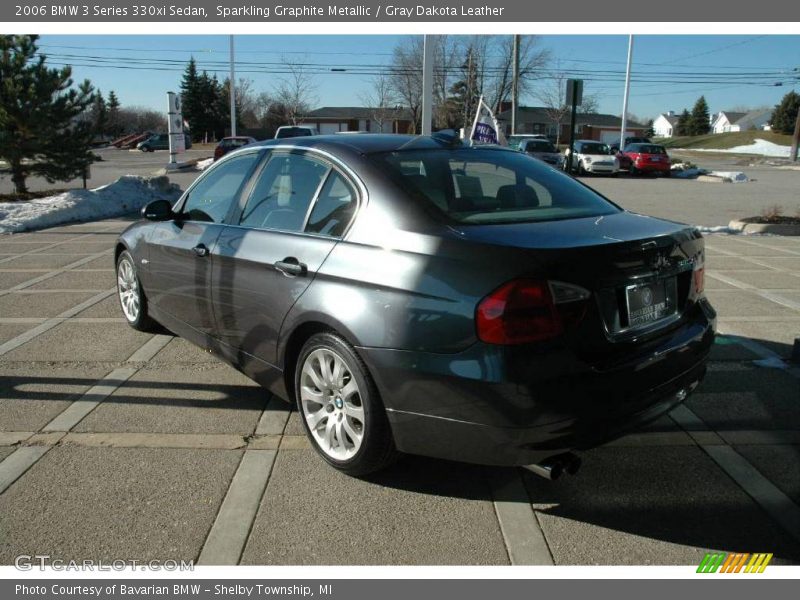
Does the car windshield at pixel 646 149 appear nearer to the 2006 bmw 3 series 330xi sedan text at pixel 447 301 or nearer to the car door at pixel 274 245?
the 2006 bmw 3 series 330xi sedan text at pixel 447 301

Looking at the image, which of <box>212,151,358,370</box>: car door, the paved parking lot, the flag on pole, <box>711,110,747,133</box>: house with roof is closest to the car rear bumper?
the paved parking lot

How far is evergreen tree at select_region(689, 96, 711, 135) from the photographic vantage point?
105m

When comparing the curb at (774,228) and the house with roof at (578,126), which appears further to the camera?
the house with roof at (578,126)

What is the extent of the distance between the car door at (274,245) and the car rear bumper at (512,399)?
71cm

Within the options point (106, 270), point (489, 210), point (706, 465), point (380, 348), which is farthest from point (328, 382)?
point (106, 270)

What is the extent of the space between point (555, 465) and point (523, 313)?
686mm

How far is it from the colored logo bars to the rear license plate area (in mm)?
985

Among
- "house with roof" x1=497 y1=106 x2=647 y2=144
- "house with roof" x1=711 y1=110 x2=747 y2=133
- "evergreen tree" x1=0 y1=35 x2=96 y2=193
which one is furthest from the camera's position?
"house with roof" x1=711 y1=110 x2=747 y2=133

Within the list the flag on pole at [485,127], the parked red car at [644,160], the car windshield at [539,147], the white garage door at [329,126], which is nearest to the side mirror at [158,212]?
the flag on pole at [485,127]

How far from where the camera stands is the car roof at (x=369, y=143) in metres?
3.60

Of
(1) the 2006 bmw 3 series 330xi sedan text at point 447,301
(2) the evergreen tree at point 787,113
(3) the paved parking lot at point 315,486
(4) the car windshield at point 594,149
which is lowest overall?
(3) the paved parking lot at point 315,486

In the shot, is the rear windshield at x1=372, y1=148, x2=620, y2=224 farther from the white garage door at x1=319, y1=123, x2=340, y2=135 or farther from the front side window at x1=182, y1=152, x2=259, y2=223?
the white garage door at x1=319, y1=123, x2=340, y2=135

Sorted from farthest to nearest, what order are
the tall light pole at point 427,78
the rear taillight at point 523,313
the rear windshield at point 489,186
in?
the tall light pole at point 427,78 → the rear windshield at point 489,186 → the rear taillight at point 523,313

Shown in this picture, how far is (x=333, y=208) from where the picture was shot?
11.2 ft
